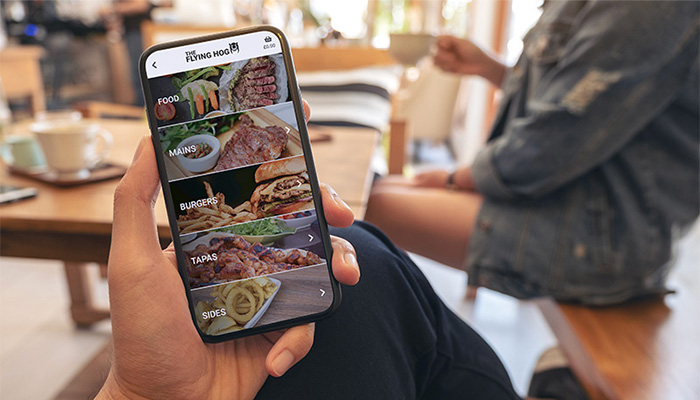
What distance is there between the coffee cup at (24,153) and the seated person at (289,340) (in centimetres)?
61

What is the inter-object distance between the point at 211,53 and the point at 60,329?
137cm

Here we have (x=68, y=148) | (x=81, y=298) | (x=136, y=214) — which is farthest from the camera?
(x=81, y=298)

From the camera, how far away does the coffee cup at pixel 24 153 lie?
2.79 ft

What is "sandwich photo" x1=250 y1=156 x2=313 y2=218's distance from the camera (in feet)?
1.25

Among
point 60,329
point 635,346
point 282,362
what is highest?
point 282,362

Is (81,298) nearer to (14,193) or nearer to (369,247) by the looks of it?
(14,193)

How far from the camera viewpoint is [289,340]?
36 cm

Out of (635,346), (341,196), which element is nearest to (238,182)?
(341,196)

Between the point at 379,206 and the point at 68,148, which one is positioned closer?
the point at 68,148

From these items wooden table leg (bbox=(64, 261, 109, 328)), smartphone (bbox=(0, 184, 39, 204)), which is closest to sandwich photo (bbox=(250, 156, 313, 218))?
smartphone (bbox=(0, 184, 39, 204))

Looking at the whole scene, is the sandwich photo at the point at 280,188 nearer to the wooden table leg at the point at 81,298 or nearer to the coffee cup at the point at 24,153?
the coffee cup at the point at 24,153

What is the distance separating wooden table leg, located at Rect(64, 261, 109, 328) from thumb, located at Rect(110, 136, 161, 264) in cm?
119

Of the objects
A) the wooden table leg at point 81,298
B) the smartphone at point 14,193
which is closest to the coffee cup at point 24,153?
the smartphone at point 14,193

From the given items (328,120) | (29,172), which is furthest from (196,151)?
(328,120)
